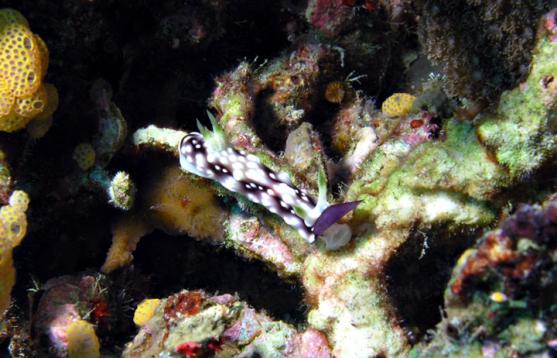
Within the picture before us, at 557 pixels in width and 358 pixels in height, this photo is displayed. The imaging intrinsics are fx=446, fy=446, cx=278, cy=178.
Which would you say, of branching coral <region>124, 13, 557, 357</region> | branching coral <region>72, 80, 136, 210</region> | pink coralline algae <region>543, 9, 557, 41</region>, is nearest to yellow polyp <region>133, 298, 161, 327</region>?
branching coral <region>72, 80, 136, 210</region>

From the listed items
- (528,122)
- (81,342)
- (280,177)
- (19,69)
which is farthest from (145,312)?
(528,122)

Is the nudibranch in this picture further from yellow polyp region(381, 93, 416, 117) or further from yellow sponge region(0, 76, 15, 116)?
yellow polyp region(381, 93, 416, 117)

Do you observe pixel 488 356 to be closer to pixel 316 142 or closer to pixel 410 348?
pixel 410 348

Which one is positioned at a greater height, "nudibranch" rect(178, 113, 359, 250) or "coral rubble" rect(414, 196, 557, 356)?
"coral rubble" rect(414, 196, 557, 356)

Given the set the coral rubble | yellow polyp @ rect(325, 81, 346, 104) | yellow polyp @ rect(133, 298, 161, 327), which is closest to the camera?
the coral rubble

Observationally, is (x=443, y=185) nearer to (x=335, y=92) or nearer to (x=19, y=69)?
(x=335, y=92)

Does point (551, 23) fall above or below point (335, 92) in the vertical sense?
above

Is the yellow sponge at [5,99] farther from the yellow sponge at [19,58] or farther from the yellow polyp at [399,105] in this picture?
the yellow polyp at [399,105]
